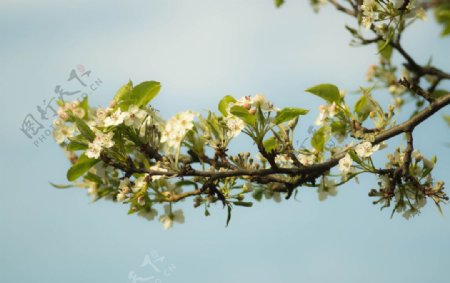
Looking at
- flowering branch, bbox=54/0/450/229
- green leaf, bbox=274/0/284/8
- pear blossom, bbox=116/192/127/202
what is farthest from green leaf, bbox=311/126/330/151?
green leaf, bbox=274/0/284/8

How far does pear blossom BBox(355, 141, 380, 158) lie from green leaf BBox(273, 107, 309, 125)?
0.39m

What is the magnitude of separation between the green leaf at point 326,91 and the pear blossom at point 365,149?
0.33 m

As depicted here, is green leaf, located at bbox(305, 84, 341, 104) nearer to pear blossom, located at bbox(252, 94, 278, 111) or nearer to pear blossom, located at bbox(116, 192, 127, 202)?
pear blossom, located at bbox(252, 94, 278, 111)

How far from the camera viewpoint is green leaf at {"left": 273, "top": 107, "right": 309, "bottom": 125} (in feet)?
10.3

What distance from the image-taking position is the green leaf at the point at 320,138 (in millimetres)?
3619

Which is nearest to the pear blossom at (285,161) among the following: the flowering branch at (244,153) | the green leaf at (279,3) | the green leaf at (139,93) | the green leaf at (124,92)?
the flowering branch at (244,153)

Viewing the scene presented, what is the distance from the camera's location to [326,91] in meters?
3.32

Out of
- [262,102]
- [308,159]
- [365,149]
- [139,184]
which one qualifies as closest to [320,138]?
[308,159]

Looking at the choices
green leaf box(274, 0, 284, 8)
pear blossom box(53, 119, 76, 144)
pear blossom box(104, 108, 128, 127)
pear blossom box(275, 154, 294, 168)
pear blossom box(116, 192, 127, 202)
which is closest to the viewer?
pear blossom box(104, 108, 128, 127)

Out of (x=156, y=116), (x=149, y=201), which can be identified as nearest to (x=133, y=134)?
(x=156, y=116)

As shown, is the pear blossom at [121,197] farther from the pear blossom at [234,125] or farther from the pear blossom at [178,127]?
the pear blossom at [234,125]

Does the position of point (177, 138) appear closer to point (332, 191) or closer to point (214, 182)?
point (214, 182)

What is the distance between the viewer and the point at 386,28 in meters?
3.74

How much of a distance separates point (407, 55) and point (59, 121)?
2293 millimetres
